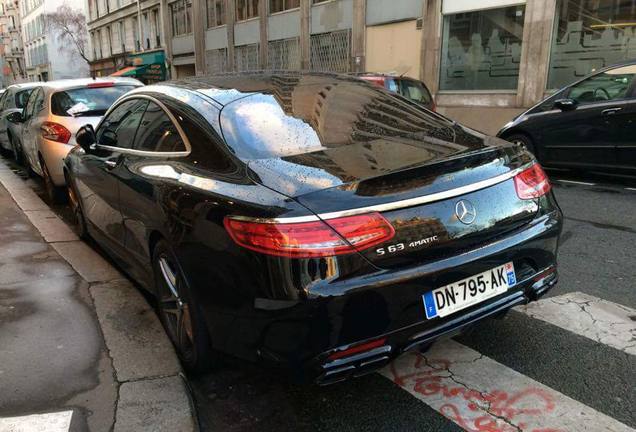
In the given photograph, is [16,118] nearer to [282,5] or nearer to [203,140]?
[203,140]

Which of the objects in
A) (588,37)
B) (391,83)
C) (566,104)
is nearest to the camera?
(566,104)

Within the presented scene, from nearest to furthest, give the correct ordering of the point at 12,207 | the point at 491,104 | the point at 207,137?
the point at 207,137
the point at 12,207
the point at 491,104

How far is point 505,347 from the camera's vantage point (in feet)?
10.0

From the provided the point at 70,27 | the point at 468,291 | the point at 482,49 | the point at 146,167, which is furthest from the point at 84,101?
the point at 70,27

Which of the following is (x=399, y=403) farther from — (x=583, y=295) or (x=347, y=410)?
(x=583, y=295)

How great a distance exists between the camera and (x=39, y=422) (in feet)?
7.90

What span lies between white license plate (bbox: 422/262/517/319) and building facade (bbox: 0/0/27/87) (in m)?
88.5

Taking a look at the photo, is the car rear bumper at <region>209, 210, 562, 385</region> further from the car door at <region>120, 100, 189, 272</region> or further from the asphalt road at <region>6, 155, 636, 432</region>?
the car door at <region>120, 100, 189, 272</region>

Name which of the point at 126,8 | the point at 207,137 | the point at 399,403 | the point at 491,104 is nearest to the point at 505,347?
the point at 399,403

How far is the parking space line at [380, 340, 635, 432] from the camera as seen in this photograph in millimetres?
2369

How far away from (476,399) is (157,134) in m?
2.43

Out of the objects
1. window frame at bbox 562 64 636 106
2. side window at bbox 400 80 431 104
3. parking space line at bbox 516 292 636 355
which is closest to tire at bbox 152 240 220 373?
parking space line at bbox 516 292 636 355

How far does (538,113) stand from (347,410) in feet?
22.3

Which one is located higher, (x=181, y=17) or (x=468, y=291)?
(x=181, y=17)
